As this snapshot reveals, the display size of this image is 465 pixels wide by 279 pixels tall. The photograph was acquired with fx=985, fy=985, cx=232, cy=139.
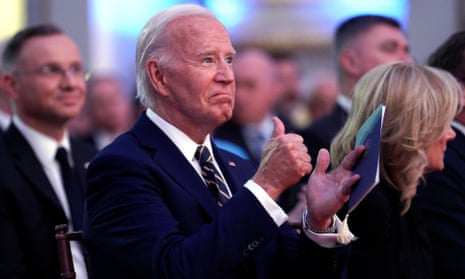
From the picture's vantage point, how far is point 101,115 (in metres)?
9.17

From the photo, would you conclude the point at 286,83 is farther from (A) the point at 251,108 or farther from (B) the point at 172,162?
(B) the point at 172,162

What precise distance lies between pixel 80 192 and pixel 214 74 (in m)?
1.52

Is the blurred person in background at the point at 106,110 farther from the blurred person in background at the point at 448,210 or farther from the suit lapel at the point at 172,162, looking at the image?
the suit lapel at the point at 172,162

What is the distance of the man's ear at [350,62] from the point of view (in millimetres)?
5948

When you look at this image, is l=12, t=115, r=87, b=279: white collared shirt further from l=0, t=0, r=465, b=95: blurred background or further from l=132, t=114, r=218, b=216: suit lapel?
l=0, t=0, r=465, b=95: blurred background

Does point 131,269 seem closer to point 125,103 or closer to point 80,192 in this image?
point 80,192

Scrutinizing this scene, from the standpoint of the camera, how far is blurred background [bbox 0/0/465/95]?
9.01m

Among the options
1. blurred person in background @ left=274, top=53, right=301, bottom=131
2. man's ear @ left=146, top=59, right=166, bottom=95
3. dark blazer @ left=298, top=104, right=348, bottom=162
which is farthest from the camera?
blurred person in background @ left=274, top=53, right=301, bottom=131

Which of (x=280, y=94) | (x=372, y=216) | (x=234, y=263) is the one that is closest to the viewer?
(x=234, y=263)

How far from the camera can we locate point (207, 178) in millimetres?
3375

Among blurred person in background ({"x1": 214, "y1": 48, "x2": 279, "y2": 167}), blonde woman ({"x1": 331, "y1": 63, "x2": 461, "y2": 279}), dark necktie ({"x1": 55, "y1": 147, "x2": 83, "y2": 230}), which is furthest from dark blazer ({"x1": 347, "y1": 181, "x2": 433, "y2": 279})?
blurred person in background ({"x1": 214, "y1": 48, "x2": 279, "y2": 167})

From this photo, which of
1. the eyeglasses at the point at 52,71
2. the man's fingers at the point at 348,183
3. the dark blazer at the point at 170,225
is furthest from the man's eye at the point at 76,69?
the man's fingers at the point at 348,183

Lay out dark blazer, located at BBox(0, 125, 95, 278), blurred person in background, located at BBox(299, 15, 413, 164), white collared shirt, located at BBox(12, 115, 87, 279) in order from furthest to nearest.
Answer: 1. blurred person in background, located at BBox(299, 15, 413, 164)
2. white collared shirt, located at BBox(12, 115, 87, 279)
3. dark blazer, located at BBox(0, 125, 95, 278)

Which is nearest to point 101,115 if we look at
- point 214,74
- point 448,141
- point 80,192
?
point 80,192
